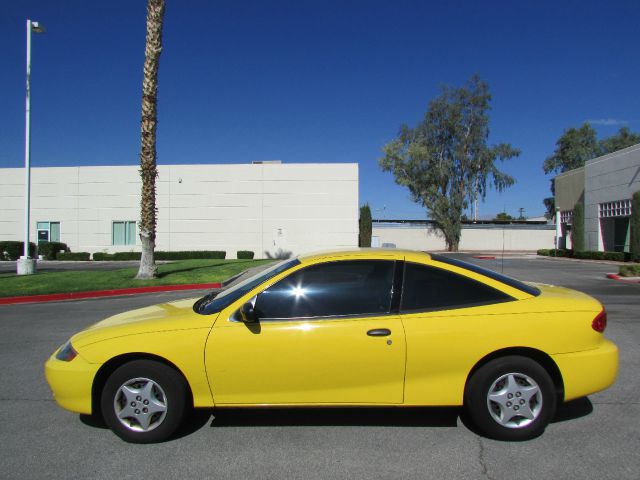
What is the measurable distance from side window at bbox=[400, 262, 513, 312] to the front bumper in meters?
2.44

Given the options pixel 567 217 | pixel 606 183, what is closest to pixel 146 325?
pixel 606 183

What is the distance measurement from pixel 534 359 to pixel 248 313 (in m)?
2.21

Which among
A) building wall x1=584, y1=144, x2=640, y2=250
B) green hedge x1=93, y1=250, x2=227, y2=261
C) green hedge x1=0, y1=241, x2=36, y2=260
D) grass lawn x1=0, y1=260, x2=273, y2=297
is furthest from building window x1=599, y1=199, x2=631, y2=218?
green hedge x1=0, y1=241, x2=36, y2=260

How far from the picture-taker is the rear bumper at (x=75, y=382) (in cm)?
370

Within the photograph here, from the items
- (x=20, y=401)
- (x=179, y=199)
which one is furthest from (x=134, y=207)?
(x=20, y=401)

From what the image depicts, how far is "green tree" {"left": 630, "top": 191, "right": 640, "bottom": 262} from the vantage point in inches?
1054

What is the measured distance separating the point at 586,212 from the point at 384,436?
118 feet

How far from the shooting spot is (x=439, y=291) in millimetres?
3885

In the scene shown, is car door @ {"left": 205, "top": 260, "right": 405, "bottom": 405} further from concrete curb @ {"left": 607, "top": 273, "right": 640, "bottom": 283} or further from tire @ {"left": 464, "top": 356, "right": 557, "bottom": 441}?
concrete curb @ {"left": 607, "top": 273, "right": 640, "bottom": 283}

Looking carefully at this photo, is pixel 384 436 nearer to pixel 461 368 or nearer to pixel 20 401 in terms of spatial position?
pixel 461 368

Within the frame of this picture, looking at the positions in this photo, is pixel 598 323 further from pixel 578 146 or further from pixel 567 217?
pixel 578 146

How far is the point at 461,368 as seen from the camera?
3672 millimetres

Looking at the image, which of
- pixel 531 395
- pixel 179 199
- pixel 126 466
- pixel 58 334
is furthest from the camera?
pixel 179 199

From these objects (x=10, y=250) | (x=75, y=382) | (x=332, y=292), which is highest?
(x=332, y=292)
